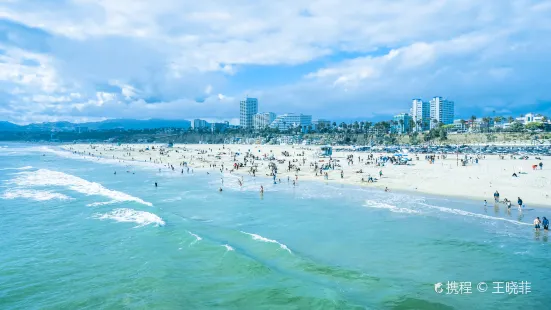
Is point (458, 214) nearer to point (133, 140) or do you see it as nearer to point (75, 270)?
point (75, 270)

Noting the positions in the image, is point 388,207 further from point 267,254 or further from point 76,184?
point 76,184

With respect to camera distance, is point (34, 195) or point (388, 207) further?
point (34, 195)

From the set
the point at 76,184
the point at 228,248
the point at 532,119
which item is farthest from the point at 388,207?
the point at 532,119

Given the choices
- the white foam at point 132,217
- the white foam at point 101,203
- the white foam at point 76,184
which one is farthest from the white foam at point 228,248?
the white foam at point 101,203

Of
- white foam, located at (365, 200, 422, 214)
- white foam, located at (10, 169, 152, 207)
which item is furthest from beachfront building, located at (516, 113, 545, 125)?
Result: white foam, located at (10, 169, 152, 207)

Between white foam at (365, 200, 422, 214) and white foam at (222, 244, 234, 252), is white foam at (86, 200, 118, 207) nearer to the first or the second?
white foam at (222, 244, 234, 252)

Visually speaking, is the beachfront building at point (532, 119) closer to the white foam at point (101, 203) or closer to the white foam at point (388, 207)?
the white foam at point (388, 207)

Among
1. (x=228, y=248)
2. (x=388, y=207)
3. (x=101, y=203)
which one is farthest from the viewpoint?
(x=101, y=203)
